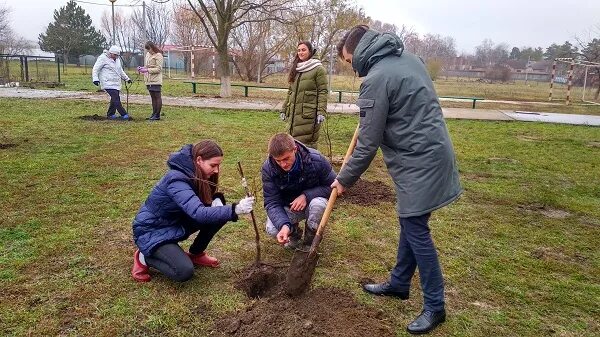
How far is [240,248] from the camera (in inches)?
145

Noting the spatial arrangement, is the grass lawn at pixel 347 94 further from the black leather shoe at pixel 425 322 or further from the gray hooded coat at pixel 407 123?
the black leather shoe at pixel 425 322

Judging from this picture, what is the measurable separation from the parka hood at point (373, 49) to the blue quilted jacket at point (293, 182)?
37.3 inches

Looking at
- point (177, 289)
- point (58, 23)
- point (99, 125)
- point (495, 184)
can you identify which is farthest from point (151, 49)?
Result: point (58, 23)

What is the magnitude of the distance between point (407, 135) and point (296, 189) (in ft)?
4.05

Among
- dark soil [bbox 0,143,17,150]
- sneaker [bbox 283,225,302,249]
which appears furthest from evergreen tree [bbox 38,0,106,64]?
sneaker [bbox 283,225,302,249]

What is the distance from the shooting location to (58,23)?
1762 inches

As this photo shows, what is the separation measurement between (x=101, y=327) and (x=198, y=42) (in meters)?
38.7

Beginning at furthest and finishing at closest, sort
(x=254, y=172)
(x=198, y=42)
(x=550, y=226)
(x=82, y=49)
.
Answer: (x=82, y=49)
(x=198, y=42)
(x=254, y=172)
(x=550, y=226)

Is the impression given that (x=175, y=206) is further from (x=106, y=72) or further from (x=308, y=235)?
(x=106, y=72)

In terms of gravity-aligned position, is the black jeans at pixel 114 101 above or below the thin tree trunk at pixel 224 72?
below

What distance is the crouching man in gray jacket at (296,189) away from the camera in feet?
10.9

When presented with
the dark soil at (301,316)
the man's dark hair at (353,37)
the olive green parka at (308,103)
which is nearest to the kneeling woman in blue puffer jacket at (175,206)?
the dark soil at (301,316)

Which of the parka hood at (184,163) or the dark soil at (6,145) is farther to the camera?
the dark soil at (6,145)

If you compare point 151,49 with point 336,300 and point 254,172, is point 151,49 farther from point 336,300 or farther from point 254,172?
point 336,300
